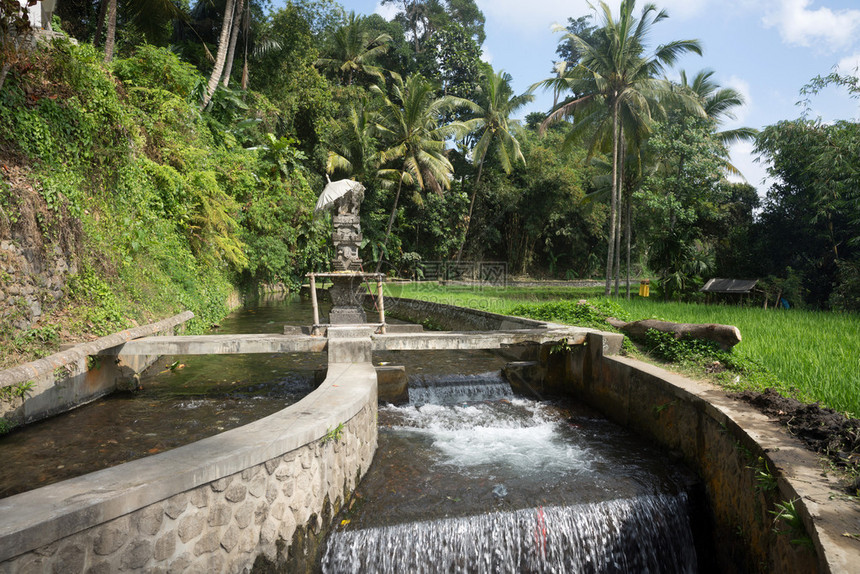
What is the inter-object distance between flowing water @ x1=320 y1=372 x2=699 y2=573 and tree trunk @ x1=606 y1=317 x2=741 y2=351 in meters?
1.76

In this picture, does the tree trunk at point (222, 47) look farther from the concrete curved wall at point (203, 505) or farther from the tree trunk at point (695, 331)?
the tree trunk at point (695, 331)

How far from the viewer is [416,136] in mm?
24484

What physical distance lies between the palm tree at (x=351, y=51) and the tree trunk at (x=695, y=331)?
24.9 m

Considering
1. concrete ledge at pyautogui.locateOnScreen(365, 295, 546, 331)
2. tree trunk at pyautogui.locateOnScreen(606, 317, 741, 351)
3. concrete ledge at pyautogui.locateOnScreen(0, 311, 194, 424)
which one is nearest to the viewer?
concrete ledge at pyautogui.locateOnScreen(0, 311, 194, 424)

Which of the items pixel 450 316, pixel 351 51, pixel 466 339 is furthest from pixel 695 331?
pixel 351 51

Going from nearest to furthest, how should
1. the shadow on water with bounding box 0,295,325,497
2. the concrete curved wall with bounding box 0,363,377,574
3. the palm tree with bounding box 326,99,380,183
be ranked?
the concrete curved wall with bounding box 0,363,377,574, the shadow on water with bounding box 0,295,325,497, the palm tree with bounding box 326,99,380,183

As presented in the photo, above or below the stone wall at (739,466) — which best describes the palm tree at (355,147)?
above

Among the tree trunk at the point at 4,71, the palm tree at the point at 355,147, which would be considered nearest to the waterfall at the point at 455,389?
the tree trunk at the point at 4,71

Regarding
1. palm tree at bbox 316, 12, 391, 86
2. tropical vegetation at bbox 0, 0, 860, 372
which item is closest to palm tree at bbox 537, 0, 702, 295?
tropical vegetation at bbox 0, 0, 860, 372

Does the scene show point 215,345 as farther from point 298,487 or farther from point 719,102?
point 719,102

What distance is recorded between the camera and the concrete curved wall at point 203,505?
224 cm

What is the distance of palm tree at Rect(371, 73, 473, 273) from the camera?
23750mm

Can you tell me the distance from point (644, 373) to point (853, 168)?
30.0 ft

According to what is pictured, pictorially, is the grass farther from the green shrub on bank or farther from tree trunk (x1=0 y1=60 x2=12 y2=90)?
tree trunk (x1=0 y1=60 x2=12 y2=90)
